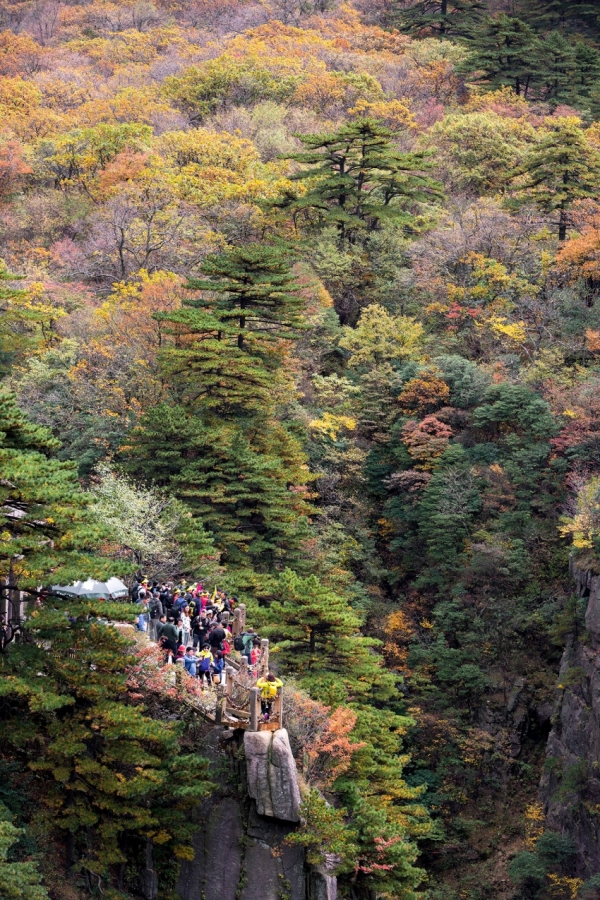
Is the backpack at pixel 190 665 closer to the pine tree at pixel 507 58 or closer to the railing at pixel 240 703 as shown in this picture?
the railing at pixel 240 703

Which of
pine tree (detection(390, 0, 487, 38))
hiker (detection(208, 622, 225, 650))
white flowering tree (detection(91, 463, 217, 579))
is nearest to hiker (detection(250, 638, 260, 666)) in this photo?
hiker (detection(208, 622, 225, 650))

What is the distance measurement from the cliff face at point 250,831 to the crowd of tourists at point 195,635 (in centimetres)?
105

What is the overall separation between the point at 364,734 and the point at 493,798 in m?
12.1

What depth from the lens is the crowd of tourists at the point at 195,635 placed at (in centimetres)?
2659

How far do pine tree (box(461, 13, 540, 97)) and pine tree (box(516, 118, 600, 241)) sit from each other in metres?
19.1

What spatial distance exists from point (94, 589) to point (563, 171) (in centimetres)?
3769

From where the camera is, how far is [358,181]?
59.2m

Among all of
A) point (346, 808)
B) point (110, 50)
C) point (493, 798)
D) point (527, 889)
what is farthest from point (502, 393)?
→ point (110, 50)

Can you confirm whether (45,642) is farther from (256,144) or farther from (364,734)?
(256,144)

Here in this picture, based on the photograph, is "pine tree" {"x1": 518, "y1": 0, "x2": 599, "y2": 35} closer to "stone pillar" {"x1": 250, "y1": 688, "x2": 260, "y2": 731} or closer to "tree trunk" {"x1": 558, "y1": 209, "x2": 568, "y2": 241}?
"tree trunk" {"x1": 558, "y1": 209, "x2": 568, "y2": 241}

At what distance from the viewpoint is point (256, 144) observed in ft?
216

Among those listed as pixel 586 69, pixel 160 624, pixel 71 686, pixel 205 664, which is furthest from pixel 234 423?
pixel 586 69

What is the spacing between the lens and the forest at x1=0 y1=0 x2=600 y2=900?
24.4 meters

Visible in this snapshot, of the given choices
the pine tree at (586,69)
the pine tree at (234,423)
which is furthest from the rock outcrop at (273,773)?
the pine tree at (586,69)
